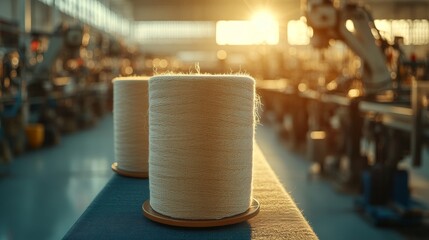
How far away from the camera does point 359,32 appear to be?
3.79 metres

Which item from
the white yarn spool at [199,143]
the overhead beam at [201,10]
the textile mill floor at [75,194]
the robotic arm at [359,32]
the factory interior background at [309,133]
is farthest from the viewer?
the overhead beam at [201,10]

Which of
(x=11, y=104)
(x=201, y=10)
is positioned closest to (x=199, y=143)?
(x=11, y=104)

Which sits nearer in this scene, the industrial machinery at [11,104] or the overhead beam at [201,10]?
the industrial machinery at [11,104]

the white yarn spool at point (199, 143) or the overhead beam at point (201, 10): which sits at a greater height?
the overhead beam at point (201, 10)

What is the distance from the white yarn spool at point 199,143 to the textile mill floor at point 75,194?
4.41 feet

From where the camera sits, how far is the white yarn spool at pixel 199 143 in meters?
0.74

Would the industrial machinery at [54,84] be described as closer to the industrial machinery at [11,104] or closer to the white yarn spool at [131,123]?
the industrial machinery at [11,104]

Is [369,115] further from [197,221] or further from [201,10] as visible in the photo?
[201,10]

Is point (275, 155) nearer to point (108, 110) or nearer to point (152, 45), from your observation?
point (108, 110)

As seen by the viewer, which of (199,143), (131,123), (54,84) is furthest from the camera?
(54,84)

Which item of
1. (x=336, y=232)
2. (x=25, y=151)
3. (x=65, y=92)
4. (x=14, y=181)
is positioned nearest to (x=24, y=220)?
(x=14, y=181)

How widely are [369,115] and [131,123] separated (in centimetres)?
291

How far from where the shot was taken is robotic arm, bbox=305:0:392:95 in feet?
12.2

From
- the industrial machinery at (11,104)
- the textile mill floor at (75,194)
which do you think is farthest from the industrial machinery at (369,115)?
the industrial machinery at (11,104)
